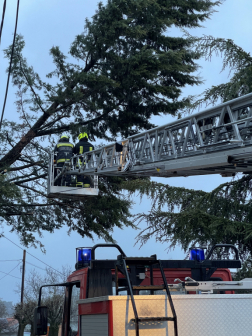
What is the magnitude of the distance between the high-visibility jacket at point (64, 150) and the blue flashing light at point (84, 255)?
6.91m

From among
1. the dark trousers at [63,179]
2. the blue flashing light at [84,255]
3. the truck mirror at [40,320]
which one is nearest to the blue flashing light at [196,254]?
the blue flashing light at [84,255]

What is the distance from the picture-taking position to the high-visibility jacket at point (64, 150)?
39.8 feet

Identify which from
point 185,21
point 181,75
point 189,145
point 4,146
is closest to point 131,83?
point 181,75

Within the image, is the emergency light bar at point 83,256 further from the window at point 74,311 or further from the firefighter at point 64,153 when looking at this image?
the firefighter at point 64,153

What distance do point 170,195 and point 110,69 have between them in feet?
16.0

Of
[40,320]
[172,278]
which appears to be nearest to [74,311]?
[40,320]

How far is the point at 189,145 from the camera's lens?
634 centimetres

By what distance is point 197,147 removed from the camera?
593 centimetres

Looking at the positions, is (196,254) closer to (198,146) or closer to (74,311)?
(198,146)

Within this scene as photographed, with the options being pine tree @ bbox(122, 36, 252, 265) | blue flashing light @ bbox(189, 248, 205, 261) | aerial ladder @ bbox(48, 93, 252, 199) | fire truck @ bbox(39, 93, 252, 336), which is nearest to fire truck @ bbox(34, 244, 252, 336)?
fire truck @ bbox(39, 93, 252, 336)

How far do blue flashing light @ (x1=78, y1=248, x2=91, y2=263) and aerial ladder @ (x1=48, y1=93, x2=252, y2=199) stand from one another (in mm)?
1873

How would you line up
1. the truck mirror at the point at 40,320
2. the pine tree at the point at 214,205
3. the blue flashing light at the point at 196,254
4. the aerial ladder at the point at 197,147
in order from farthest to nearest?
the pine tree at the point at 214,205 → the blue flashing light at the point at 196,254 → the aerial ladder at the point at 197,147 → the truck mirror at the point at 40,320

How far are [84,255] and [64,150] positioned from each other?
7.18 meters

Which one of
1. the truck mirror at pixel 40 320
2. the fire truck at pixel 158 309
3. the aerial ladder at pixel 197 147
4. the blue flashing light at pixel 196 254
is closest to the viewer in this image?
the fire truck at pixel 158 309
